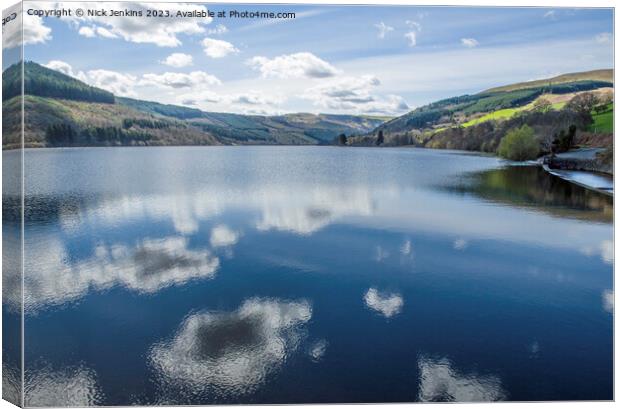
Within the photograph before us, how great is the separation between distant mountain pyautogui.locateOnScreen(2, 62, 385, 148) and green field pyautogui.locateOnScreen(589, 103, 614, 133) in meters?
7.57

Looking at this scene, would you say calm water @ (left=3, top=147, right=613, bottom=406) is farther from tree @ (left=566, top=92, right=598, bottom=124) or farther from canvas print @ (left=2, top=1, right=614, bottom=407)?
tree @ (left=566, top=92, right=598, bottom=124)

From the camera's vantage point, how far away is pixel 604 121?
15.8 metres

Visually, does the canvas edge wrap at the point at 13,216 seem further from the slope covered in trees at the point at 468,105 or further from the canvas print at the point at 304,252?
the slope covered in trees at the point at 468,105

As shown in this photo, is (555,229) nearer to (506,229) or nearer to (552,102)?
(506,229)

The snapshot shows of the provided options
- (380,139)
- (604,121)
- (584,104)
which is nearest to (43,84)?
(380,139)

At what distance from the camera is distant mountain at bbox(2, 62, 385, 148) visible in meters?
13.2

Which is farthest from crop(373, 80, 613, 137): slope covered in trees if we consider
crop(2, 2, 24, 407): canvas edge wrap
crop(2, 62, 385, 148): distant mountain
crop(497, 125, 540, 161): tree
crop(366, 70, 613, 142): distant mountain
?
crop(2, 2, 24, 407): canvas edge wrap

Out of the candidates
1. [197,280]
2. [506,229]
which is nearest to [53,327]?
[197,280]

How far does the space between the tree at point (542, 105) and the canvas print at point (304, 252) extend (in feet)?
0.59

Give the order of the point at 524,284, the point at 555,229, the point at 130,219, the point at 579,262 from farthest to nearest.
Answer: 1. the point at 130,219
2. the point at 555,229
3. the point at 579,262
4. the point at 524,284

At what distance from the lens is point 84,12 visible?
1091 centimetres

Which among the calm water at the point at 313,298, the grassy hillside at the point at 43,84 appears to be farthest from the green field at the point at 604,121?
the grassy hillside at the point at 43,84

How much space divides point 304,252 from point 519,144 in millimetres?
21696

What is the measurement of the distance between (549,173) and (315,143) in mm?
17064
